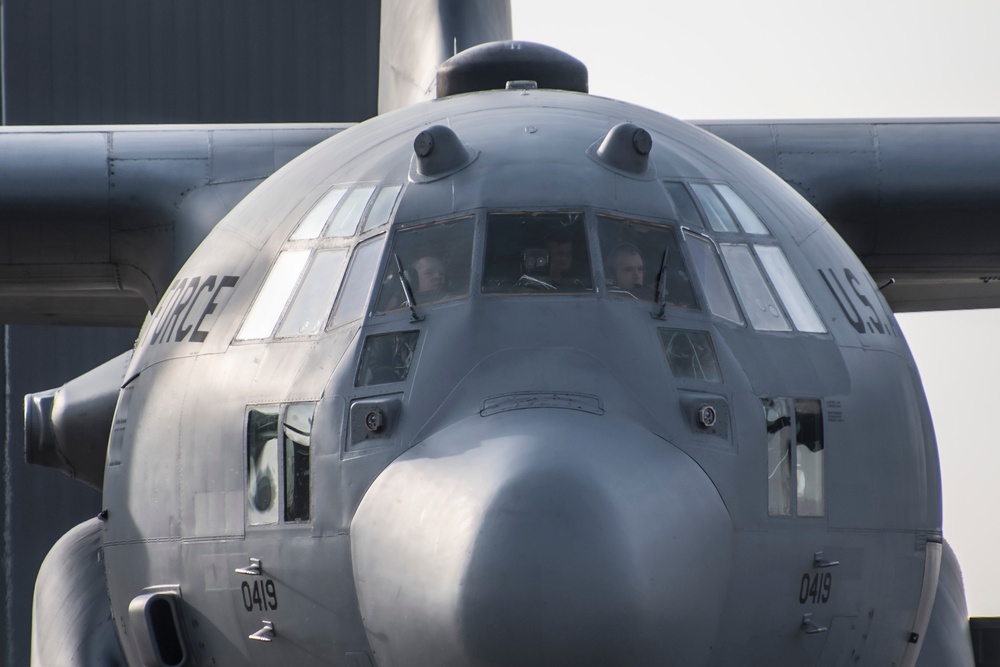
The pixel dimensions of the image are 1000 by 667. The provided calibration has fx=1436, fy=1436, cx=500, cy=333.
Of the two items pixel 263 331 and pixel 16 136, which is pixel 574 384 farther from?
pixel 16 136

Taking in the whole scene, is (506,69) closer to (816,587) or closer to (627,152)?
(627,152)

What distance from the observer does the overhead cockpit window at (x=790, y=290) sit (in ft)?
18.2

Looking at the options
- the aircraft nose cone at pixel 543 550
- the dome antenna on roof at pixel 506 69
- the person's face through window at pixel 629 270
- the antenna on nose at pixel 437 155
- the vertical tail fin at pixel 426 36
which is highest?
the vertical tail fin at pixel 426 36

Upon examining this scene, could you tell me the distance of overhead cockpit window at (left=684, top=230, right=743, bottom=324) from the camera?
17.2 ft

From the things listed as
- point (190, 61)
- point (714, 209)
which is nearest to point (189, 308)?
point (714, 209)

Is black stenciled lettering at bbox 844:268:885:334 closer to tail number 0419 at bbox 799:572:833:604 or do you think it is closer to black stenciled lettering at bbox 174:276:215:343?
tail number 0419 at bbox 799:572:833:604

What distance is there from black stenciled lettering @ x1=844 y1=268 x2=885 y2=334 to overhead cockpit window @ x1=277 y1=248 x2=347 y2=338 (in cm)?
220

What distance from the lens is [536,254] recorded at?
5.21m

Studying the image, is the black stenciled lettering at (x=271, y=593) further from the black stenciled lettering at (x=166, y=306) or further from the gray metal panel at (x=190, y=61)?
the gray metal panel at (x=190, y=61)

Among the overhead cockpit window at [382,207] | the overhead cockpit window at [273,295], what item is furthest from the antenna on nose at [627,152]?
the overhead cockpit window at [273,295]

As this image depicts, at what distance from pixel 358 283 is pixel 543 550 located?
161 cm

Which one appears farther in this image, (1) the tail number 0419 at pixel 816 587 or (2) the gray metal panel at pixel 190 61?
(2) the gray metal panel at pixel 190 61

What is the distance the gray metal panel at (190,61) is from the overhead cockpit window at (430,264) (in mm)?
14378

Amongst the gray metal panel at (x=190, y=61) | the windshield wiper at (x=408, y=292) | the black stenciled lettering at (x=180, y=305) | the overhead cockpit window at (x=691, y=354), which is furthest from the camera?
the gray metal panel at (x=190, y=61)
